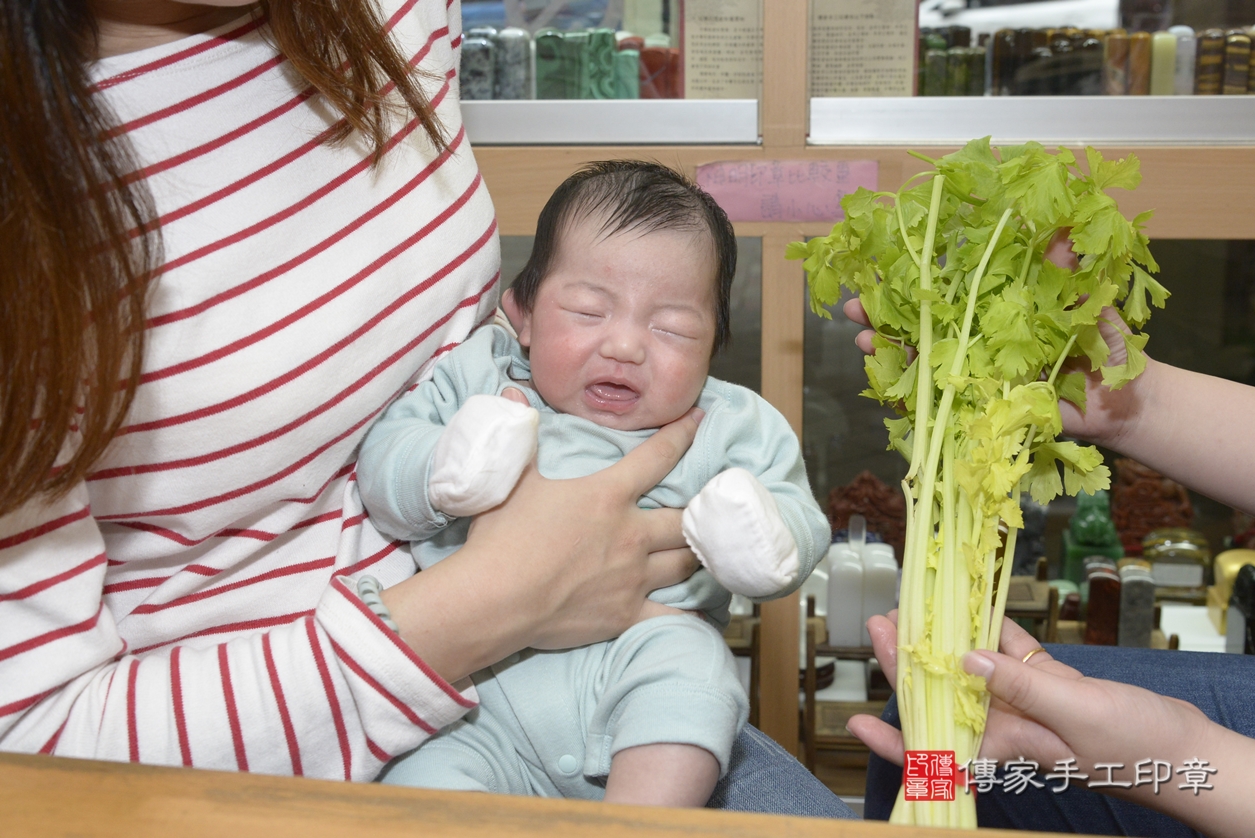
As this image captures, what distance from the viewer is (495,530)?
978 millimetres

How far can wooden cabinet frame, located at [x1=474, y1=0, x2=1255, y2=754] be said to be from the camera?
5.65ft

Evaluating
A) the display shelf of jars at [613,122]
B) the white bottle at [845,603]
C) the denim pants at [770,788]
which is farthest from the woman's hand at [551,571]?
the white bottle at [845,603]

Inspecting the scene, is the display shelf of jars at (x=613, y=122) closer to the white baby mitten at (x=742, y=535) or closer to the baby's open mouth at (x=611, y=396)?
the baby's open mouth at (x=611, y=396)

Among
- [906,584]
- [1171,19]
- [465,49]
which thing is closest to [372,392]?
[906,584]

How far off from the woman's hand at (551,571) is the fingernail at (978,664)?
0.33 meters

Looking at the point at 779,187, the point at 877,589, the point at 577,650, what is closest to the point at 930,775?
the point at 577,650

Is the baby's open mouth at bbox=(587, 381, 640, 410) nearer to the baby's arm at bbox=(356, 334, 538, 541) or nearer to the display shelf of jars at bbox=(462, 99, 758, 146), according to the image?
the baby's arm at bbox=(356, 334, 538, 541)

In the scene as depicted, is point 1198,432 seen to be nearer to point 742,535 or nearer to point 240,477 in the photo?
point 742,535

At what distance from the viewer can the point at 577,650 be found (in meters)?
1.08

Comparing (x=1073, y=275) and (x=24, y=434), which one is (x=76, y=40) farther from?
(x=1073, y=275)

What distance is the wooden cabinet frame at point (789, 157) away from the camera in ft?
5.65

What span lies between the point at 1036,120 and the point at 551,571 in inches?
53.7

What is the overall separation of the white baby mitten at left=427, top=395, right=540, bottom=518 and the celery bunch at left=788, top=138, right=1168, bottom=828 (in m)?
0.39

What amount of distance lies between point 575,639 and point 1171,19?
1.93 meters
